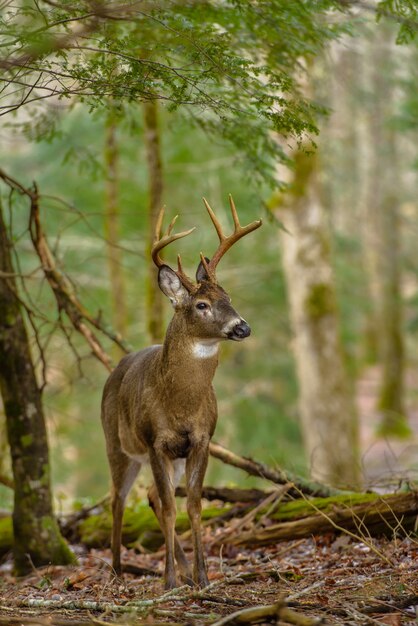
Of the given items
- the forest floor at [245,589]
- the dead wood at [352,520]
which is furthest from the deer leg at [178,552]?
the dead wood at [352,520]

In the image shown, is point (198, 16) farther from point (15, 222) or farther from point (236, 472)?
point (236, 472)

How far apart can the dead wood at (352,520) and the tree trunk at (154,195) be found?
3770 mm

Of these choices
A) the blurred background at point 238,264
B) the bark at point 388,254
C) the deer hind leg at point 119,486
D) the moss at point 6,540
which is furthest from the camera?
the bark at point 388,254

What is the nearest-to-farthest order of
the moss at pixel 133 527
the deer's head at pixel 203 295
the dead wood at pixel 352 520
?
the deer's head at pixel 203 295 < the dead wood at pixel 352 520 < the moss at pixel 133 527

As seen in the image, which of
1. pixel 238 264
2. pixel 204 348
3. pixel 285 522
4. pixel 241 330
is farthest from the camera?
pixel 238 264

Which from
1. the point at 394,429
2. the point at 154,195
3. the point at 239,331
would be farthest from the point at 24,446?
the point at 394,429

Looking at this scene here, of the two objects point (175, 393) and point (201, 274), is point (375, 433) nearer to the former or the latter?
point (201, 274)

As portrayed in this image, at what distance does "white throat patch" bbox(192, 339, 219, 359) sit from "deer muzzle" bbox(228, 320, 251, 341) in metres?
0.29

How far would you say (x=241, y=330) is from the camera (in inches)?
236

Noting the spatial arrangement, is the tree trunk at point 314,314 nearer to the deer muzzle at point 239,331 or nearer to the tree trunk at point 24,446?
the tree trunk at point 24,446

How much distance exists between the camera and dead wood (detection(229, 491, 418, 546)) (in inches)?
269

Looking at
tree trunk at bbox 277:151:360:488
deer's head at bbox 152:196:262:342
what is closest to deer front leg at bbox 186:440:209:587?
deer's head at bbox 152:196:262:342

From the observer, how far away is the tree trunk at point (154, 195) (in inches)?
433

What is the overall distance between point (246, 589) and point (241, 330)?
5.37 feet
